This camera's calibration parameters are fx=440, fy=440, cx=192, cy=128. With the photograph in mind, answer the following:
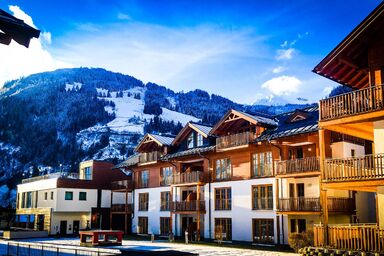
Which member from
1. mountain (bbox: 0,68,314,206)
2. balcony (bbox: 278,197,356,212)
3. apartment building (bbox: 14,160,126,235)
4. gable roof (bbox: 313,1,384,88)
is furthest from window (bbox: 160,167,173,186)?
mountain (bbox: 0,68,314,206)

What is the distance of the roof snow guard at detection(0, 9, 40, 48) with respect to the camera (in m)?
7.56

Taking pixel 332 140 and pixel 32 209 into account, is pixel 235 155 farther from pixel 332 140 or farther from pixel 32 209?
pixel 32 209

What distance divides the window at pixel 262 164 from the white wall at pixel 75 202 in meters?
24.1

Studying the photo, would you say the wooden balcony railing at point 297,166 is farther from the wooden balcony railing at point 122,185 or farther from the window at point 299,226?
the wooden balcony railing at point 122,185

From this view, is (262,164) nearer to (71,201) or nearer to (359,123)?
(359,123)

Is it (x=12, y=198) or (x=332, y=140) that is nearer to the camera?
(x=332, y=140)

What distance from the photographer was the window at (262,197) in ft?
106

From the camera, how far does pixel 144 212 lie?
149 ft

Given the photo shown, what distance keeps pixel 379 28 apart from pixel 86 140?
144 metres

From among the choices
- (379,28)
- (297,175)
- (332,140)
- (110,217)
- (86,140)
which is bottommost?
(110,217)

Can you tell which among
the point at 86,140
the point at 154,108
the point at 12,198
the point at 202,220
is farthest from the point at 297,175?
the point at 154,108

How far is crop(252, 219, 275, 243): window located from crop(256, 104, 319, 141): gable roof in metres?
6.14

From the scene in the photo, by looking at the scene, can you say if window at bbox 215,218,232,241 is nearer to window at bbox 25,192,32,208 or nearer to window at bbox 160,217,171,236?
window at bbox 160,217,171,236

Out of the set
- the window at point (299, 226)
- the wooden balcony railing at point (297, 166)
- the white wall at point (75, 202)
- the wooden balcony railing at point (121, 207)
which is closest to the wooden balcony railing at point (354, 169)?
the wooden balcony railing at point (297, 166)
